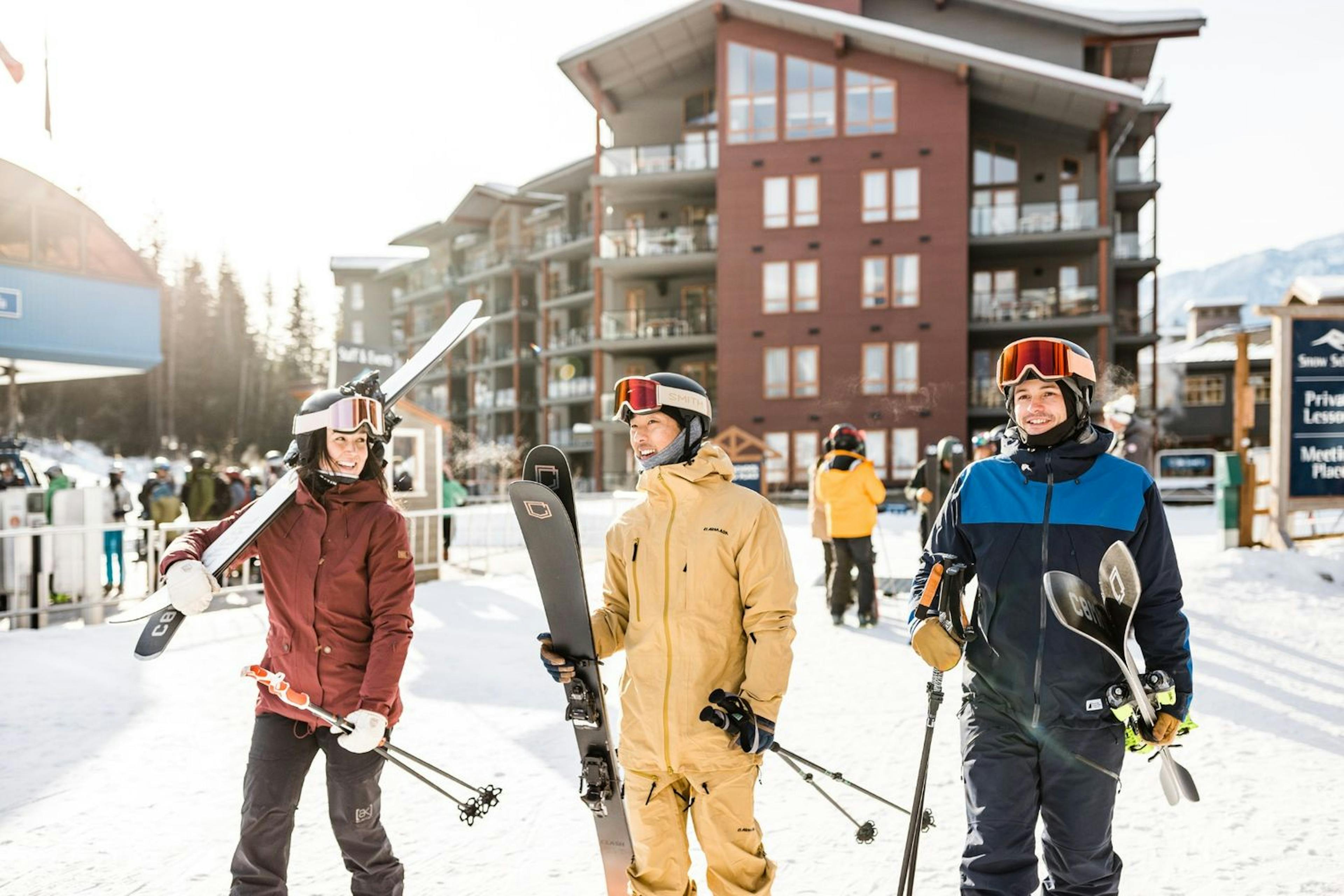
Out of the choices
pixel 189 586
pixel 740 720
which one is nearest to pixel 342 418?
pixel 189 586

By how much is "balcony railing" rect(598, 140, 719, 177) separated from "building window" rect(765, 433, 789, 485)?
9534 millimetres

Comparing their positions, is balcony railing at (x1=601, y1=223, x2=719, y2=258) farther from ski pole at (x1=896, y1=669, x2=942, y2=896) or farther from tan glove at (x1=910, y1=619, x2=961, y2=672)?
tan glove at (x1=910, y1=619, x2=961, y2=672)

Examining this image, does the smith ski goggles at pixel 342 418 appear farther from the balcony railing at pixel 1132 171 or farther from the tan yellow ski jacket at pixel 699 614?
the balcony railing at pixel 1132 171

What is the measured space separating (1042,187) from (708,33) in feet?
41.7

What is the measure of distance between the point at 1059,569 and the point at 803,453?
27416mm

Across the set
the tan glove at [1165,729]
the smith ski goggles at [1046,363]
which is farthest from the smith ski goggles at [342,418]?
the tan glove at [1165,729]

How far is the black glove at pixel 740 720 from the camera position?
7.68 feet

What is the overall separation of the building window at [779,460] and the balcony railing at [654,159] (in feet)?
31.3

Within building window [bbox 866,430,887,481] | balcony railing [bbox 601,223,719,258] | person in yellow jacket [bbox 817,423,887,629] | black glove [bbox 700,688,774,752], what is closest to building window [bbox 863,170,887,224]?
balcony railing [bbox 601,223,719,258]

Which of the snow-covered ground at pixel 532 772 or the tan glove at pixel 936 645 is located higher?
the tan glove at pixel 936 645

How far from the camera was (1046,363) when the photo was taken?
8.25 feet

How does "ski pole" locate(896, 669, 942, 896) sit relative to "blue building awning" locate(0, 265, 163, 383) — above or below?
below

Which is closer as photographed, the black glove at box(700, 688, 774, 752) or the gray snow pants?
the black glove at box(700, 688, 774, 752)

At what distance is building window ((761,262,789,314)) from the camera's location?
29938 millimetres
